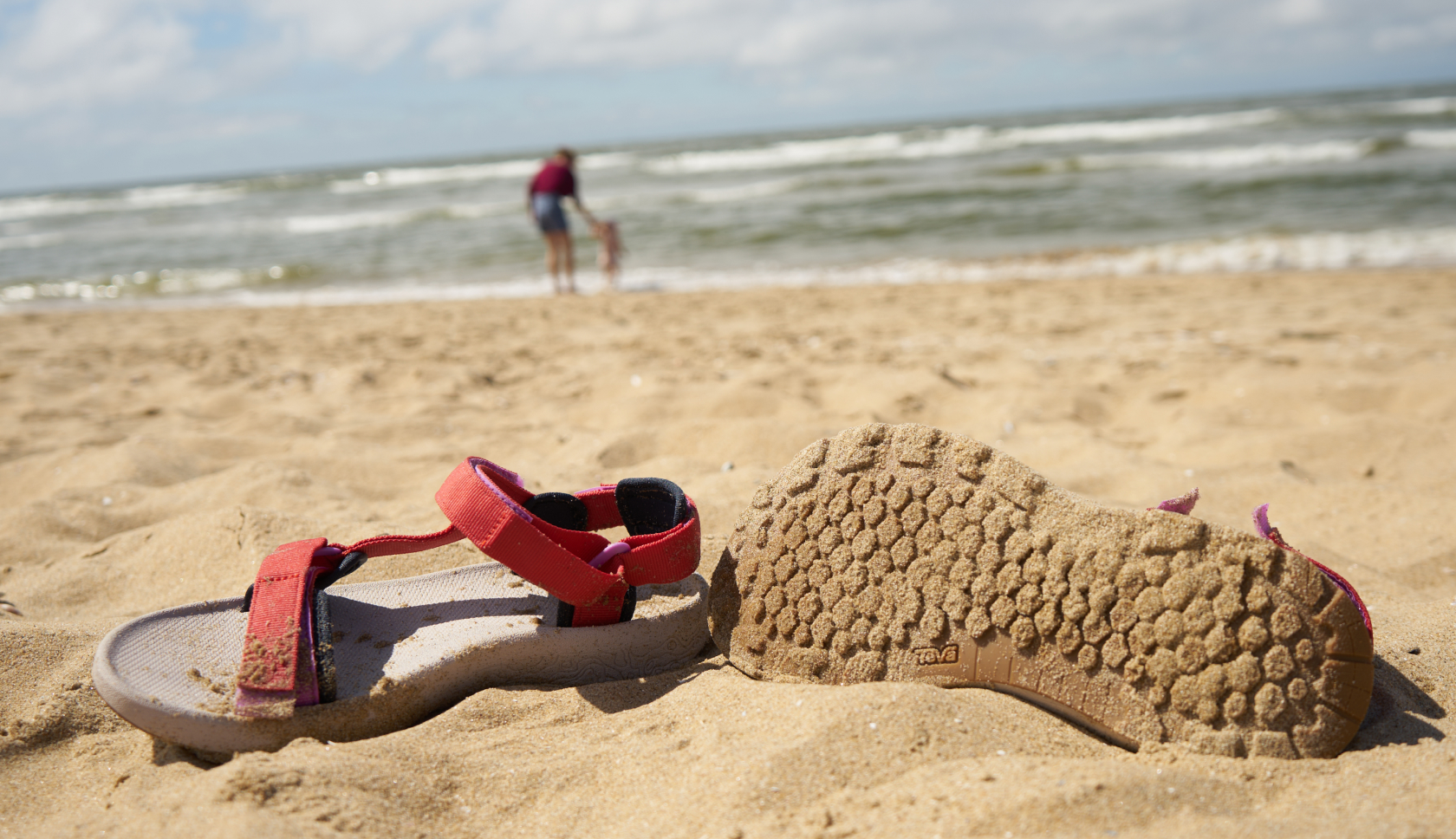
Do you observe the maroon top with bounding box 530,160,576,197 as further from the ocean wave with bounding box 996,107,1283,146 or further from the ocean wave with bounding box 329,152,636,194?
the ocean wave with bounding box 329,152,636,194

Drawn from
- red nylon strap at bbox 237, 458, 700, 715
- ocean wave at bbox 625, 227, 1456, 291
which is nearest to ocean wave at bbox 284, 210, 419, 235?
ocean wave at bbox 625, 227, 1456, 291

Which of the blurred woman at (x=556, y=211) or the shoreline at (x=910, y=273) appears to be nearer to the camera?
the shoreline at (x=910, y=273)

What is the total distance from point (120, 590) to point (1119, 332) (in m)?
4.29

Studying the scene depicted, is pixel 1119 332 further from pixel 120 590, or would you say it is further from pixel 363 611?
pixel 120 590

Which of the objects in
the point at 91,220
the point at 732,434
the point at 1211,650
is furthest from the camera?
the point at 91,220

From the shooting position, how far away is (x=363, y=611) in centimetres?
166

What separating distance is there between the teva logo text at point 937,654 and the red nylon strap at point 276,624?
955 millimetres

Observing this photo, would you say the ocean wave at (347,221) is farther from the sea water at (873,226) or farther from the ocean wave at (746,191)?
the ocean wave at (746,191)

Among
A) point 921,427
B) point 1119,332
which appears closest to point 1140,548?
point 921,427

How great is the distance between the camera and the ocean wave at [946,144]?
2055 cm

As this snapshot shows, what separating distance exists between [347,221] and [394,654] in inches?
618

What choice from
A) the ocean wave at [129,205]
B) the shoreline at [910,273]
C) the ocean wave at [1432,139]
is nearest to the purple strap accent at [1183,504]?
the shoreline at [910,273]

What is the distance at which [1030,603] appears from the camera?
1.30 meters

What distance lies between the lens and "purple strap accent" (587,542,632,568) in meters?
1.50
